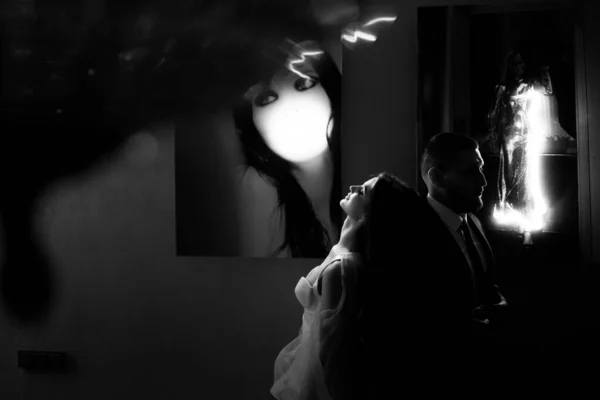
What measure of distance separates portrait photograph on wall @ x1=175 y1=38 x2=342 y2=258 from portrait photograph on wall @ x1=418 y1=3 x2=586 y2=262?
1.51 feet

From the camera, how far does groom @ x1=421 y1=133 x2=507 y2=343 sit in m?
1.49

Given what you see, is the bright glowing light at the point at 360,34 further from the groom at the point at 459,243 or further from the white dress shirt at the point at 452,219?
the white dress shirt at the point at 452,219

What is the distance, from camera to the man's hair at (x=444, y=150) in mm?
1650

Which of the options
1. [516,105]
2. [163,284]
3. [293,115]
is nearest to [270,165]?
[293,115]

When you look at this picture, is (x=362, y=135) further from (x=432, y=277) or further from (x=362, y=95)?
(x=432, y=277)

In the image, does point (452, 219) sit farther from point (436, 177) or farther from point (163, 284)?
point (163, 284)

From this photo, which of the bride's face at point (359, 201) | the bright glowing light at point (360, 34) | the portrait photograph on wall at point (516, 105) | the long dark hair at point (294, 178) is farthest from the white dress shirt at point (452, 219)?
the bright glowing light at point (360, 34)

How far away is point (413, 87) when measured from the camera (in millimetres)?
2047

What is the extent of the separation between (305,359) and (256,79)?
1199 millimetres

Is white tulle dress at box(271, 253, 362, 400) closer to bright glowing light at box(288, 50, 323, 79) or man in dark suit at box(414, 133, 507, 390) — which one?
man in dark suit at box(414, 133, 507, 390)

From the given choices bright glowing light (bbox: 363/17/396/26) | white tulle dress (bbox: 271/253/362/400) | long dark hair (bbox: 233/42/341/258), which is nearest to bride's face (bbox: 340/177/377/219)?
white tulle dress (bbox: 271/253/362/400)

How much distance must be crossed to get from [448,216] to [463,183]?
0.12m

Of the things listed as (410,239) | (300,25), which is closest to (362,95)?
(300,25)

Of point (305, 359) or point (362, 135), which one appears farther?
point (362, 135)
